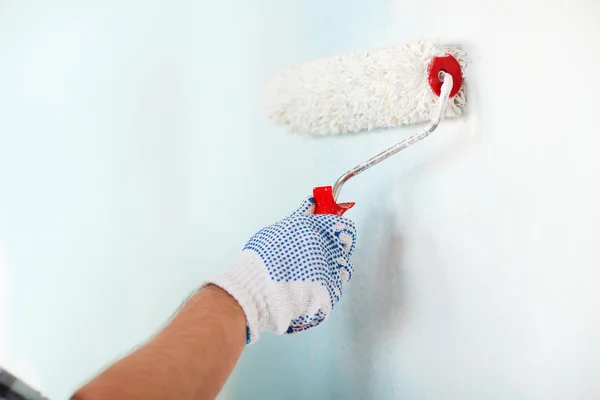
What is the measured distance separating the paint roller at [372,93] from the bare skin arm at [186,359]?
0.84 feet

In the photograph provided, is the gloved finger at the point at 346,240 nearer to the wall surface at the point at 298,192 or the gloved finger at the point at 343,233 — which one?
the gloved finger at the point at 343,233

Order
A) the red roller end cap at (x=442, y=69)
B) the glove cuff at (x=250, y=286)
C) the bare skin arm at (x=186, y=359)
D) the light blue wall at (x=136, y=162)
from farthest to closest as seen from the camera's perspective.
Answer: the light blue wall at (x=136, y=162)
the red roller end cap at (x=442, y=69)
the glove cuff at (x=250, y=286)
the bare skin arm at (x=186, y=359)

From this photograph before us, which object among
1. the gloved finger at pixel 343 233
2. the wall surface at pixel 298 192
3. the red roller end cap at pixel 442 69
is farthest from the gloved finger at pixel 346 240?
the red roller end cap at pixel 442 69

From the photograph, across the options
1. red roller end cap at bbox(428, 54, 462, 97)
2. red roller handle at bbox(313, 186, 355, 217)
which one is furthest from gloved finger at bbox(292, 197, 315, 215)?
red roller end cap at bbox(428, 54, 462, 97)

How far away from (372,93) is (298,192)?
0.24m

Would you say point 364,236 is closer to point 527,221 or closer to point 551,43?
point 527,221

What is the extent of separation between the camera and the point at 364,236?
0.92 meters

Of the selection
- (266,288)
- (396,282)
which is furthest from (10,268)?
(396,282)

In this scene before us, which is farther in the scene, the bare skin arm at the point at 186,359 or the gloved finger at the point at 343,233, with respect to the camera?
the gloved finger at the point at 343,233

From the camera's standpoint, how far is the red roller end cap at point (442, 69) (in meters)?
0.78

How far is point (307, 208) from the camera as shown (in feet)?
2.68

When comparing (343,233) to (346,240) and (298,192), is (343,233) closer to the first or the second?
(346,240)

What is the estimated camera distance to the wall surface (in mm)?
765

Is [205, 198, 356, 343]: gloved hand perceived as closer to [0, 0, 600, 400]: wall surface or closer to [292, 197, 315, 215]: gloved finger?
[292, 197, 315, 215]: gloved finger
